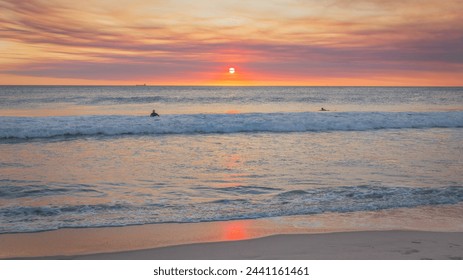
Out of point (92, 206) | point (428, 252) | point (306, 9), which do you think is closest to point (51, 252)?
point (92, 206)

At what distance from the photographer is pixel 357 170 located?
31.3 ft

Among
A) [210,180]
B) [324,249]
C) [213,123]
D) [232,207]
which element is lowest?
[324,249]

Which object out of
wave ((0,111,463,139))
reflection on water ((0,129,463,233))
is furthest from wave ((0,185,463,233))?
wave ((0,111,463,139))

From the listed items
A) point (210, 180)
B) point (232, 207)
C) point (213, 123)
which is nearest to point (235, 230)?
point (232, 207)

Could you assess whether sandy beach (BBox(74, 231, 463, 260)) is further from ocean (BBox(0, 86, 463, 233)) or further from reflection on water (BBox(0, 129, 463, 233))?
ocean (BBox(0, 86, 463, 233))

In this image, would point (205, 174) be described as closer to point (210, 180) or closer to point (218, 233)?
point (210, 180)

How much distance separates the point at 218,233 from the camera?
5.48 m

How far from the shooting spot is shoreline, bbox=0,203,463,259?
491cm

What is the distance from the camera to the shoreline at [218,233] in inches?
193

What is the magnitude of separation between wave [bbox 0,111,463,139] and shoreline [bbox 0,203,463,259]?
12.2 m

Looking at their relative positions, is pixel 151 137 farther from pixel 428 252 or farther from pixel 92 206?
pixel 428 252

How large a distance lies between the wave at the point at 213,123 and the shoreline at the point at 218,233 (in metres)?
12.2

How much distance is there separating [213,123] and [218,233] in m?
14.2

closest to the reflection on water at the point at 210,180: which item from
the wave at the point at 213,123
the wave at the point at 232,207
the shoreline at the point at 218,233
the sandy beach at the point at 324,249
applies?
the wave at the point at 232,207
